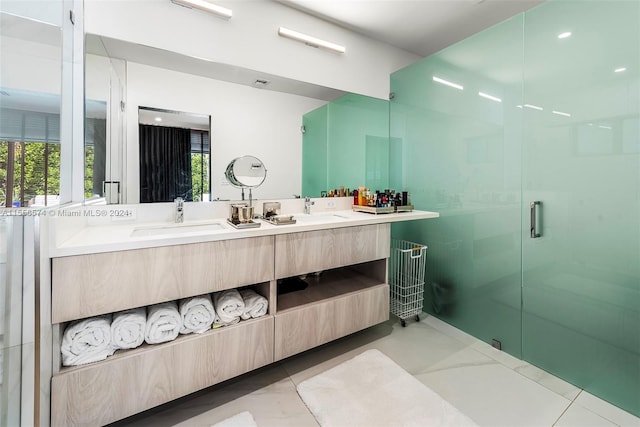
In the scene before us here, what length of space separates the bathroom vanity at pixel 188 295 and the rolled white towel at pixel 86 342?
0.03m

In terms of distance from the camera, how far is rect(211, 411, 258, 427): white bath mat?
1268 mm

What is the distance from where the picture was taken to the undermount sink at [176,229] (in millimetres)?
1438

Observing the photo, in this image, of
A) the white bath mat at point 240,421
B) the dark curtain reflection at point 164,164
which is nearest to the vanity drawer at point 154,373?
the white bath mat at point 240,421

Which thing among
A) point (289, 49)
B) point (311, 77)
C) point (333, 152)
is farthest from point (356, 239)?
point (289, 49)

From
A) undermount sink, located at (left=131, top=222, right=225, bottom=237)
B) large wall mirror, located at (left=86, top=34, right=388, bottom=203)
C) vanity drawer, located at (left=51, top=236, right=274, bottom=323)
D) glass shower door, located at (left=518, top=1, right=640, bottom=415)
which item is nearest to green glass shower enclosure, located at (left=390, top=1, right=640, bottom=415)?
glass shower door, located at (left=518, top=1, right=640, bottom=415)

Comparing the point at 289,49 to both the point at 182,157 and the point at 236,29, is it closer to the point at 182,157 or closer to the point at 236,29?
the point at 236,29

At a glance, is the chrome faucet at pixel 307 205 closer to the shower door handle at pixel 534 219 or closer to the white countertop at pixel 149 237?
the white countertop at pixel 149 237

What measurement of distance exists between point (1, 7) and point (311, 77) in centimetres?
163

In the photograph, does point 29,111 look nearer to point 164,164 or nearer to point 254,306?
point 164,164

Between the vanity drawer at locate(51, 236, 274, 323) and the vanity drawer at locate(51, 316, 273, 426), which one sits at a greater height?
the vanity drawer at locate(51, 236, 274, 323)

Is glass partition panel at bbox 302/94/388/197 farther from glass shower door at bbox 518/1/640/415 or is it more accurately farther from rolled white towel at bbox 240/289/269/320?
glass shower door at bbox 518/1/640/415

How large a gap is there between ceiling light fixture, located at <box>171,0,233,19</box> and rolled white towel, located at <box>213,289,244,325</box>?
1.70m

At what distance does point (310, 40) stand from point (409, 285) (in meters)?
2.07

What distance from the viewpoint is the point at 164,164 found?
163 cm
